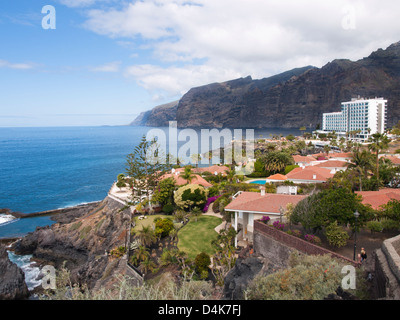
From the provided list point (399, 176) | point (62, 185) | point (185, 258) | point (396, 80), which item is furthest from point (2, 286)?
point (396, 80)

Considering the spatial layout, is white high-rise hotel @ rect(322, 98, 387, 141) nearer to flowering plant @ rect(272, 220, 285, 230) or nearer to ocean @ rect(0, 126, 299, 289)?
ocean @ rect(0, 126, 299, 289)

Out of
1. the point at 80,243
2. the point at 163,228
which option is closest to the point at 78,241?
the point at 80,243

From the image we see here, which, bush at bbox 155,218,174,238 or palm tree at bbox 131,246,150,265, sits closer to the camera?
palm tree at bbox 131,246,150,265

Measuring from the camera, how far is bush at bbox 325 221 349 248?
13.3 m

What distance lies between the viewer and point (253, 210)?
61.8 feet

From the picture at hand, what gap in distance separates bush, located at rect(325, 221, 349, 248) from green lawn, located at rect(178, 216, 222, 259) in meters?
8.19

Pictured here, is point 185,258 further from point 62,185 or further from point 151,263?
point 62,185

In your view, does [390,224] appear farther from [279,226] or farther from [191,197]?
[191,197]

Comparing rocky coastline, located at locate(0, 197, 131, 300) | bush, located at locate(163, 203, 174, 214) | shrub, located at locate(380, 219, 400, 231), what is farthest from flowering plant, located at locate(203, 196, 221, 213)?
shrub, located at locate(380, 219, 400, 231)

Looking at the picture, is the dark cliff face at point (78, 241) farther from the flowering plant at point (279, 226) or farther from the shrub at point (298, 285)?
the shrub at point (298, 285)

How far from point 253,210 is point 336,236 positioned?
6.20 metres

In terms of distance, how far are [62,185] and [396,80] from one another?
21666 centimetres

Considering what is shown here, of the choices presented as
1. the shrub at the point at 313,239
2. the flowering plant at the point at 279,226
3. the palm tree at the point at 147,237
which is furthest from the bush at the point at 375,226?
the palm tree at the point at 147,237

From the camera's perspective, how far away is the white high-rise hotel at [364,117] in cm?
11238
